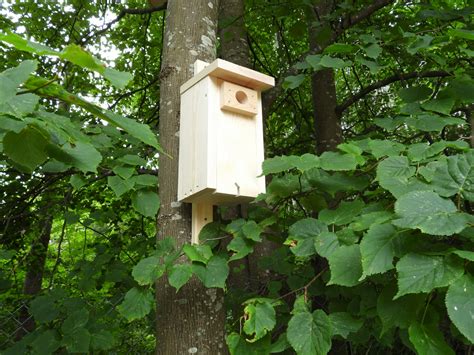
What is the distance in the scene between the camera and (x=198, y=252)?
1.50m

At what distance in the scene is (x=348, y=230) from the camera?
1422mm

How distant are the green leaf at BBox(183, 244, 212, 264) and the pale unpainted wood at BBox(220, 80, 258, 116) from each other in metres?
0.53

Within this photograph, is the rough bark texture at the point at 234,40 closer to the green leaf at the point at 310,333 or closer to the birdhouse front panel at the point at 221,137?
the birdhouse front panel at the point at 221,137

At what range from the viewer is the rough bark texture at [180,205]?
5.15ft

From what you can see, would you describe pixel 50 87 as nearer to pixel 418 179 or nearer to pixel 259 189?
pixel 259 189

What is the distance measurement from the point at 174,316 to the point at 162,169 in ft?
1.88

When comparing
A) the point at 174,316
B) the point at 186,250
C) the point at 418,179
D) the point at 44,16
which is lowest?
the point at 174,316

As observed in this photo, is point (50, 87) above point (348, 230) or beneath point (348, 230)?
above

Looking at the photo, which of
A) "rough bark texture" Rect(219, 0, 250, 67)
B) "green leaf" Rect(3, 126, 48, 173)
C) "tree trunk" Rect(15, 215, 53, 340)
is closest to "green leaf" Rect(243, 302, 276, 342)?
"green leaf" Rect(3, 126, 48, 173)

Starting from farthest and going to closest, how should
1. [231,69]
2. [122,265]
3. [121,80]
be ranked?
[122,265] → [231,69] → [121,80]

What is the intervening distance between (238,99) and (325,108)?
1.76 meters

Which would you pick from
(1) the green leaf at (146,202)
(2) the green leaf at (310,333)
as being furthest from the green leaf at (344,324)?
(1) the green leaf at (146,202)

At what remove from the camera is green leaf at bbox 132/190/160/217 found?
67.8 inches

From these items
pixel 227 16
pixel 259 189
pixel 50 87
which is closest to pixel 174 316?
pixel 259 189
